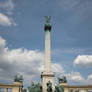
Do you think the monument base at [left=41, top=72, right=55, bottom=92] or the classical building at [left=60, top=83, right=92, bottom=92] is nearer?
the monument base at [left=41, top=72, right=55, bottom=92]

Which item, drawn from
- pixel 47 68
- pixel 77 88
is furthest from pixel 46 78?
pixel 77 88

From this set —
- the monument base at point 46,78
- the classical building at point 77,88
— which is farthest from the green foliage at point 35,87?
the classical building at point 77,88

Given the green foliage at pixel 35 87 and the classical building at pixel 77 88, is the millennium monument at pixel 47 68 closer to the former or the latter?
the green foliage at pixel 35 87

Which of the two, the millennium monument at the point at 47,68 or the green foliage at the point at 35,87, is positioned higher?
the millennium monument at the point at 47,68

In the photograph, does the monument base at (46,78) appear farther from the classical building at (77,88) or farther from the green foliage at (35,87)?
the classical building at (77,88)

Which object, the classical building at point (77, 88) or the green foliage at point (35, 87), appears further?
the classical building at point (77, 88)

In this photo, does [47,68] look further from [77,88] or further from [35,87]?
[77,88]

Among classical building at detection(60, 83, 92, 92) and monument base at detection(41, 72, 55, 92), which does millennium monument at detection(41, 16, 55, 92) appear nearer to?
monument base at detection(41, 72, 55, 92)

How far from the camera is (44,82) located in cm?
4803

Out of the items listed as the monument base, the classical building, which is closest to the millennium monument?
the monument base

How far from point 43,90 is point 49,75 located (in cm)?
437

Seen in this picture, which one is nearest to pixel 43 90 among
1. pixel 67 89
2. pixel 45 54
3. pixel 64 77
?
pixel 45 54

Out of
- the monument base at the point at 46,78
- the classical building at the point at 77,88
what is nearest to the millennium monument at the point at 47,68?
the monument base at the point at 46,78

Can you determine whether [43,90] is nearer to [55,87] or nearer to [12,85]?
[55,87]
